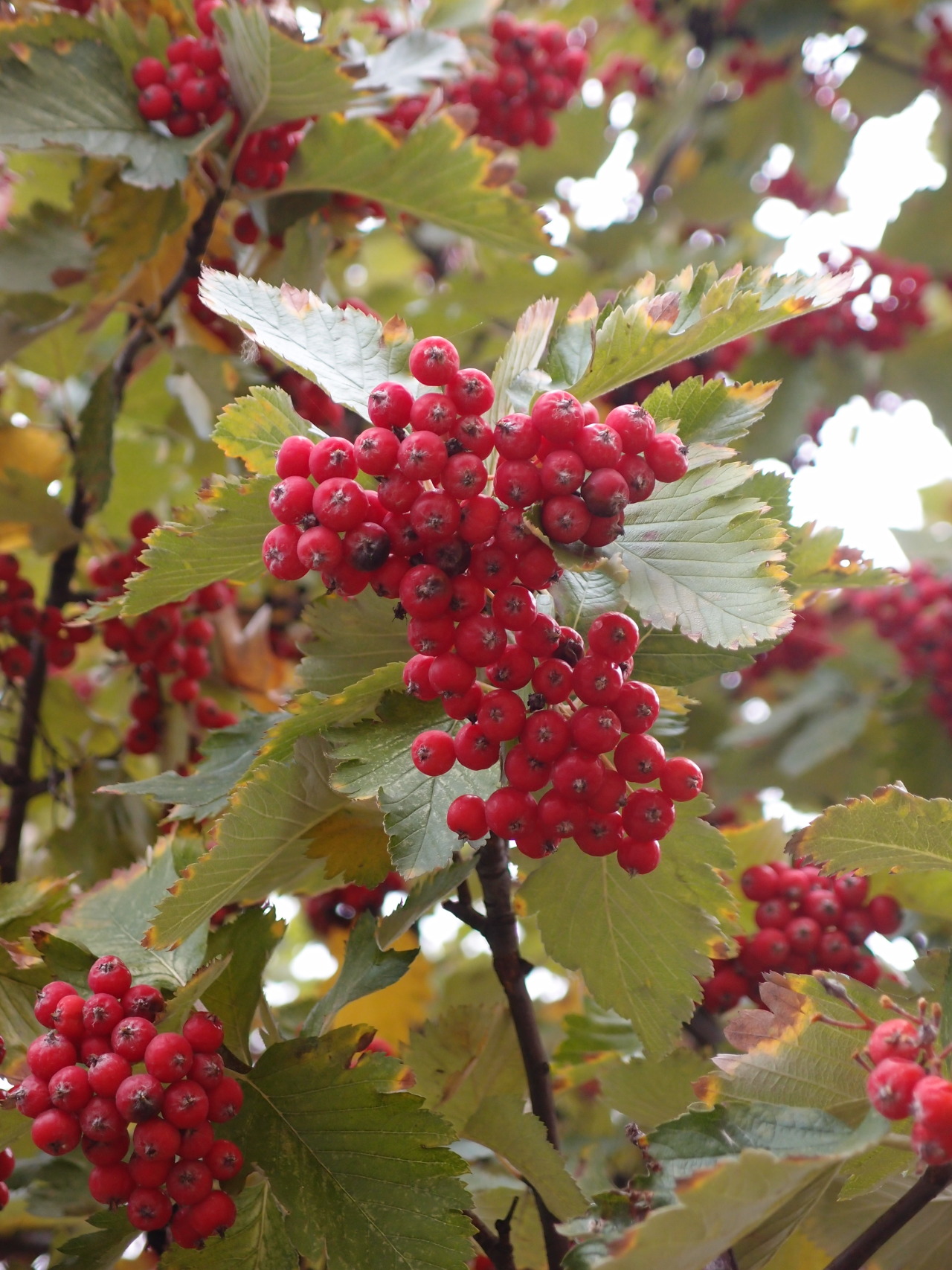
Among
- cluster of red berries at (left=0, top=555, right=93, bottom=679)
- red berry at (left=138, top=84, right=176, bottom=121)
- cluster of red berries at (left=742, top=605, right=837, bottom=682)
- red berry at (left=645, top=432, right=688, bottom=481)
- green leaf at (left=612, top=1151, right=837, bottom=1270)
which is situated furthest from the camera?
cluster of red berries at (left=742, top=605, right=837, bottom=682)

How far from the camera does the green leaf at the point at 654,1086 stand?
5.65 ft

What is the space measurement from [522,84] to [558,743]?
250 centimetres

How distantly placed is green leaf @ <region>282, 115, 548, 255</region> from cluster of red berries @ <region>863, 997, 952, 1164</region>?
1.71 meters

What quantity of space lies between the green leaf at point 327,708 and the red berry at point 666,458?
41 centimetres

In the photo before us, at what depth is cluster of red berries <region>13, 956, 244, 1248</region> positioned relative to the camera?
4.35ft

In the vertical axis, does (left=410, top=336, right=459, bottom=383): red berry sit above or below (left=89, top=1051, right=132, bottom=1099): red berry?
above

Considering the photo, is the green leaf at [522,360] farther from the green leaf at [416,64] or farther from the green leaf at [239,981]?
the green leaf at [416,64]

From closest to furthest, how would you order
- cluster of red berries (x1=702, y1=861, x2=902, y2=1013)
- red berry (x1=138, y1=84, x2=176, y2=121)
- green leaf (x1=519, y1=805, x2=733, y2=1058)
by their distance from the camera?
green leaf (x1=519, y1=805, x2=733, y2=1058) → cluster of red berries (x1=702, y1=861, x2=902, y2=1013) → red berry (x1=138, y1=84, x2=176, y2=121)

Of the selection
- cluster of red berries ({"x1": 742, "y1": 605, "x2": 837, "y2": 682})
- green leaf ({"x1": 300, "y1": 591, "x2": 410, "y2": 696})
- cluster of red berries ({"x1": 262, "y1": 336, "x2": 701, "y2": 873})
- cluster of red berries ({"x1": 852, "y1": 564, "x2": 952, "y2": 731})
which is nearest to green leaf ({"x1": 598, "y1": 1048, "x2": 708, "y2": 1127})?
cluster of red berries ({"x1": 262, "y1": 336, "x2": 701, "y2": 873})

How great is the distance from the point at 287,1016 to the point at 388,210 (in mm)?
1737

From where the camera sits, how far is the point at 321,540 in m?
1.22

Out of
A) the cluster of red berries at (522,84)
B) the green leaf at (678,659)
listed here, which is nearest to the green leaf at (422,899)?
the green leaf at (678,659)

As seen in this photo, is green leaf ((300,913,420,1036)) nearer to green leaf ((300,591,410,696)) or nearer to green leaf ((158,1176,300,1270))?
green leaf ((158,1176,300,1270))

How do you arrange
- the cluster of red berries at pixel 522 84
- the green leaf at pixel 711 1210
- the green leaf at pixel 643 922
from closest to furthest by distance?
the green leaf at pixel 711 1210
the green leaf at pixel 643 922
the cluster of red berries at pixel 522 84
